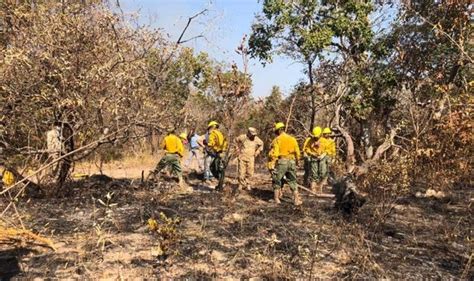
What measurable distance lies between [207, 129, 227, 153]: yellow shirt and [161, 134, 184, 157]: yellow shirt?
0.90m

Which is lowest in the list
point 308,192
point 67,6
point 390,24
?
point 308,192

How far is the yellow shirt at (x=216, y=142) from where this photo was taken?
11.6 metres

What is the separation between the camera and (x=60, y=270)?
602 cm

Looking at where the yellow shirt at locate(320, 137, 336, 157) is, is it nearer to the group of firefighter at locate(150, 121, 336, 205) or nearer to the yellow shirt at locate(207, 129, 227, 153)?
the group of firefighter at locate(150, 121, 336, 205)

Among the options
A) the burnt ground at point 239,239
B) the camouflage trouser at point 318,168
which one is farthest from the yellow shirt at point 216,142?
the camouflage trouser at point 318,168

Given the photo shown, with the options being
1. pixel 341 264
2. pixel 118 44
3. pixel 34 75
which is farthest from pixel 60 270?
pixel 118 44

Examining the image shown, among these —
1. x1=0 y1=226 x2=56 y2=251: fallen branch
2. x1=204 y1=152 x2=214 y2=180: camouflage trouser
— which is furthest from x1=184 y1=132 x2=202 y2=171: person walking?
x1=0 y1=226 x2=56 y2=251: fallen branch

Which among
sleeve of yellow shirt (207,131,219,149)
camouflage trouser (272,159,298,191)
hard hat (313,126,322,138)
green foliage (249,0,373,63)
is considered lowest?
camouflage trouser (272,159,298,191)

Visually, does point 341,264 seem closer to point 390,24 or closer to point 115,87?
point 115,87

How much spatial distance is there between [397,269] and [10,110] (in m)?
6.22

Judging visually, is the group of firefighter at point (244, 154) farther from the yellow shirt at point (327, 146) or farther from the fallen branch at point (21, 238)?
the fallen branch at point (21, 238)

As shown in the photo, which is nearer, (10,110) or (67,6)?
(10,110)

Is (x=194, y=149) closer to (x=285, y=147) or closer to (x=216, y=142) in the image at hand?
(x=216, y=142)

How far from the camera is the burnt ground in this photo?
605cm
